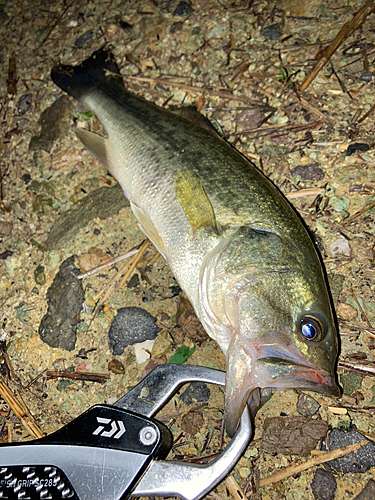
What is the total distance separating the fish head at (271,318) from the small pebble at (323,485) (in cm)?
75

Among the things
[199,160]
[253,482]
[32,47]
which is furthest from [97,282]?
[32,47]

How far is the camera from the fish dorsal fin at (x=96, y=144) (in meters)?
3.59

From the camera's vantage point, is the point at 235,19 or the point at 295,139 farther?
the point at 235,19

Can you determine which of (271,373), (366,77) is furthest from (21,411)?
(366,77)

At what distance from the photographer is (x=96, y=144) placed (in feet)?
11.9

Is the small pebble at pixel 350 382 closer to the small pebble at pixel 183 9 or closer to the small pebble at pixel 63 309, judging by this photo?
the small pebble at pixel 63 309

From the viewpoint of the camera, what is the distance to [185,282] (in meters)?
Result: 2.82

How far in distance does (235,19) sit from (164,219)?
8.49 feet

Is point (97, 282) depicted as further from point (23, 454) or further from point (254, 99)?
point (254, 99)

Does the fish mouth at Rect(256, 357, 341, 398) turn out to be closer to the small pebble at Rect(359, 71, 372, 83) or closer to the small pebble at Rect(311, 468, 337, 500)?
the small pebble at Rect(311, 468, 337, 500)

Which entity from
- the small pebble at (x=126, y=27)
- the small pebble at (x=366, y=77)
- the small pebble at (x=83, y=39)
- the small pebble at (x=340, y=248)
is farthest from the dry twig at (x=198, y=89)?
the small pebble at (x=340, y=248)

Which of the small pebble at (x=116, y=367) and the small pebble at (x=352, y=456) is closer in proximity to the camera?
the small pebble at (x=352, y=456)

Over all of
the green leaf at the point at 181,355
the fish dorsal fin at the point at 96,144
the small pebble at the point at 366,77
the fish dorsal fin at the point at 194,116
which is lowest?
the green leaf at the point at 181,355

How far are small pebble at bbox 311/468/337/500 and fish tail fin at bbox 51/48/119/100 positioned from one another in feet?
Answer: 12.9
